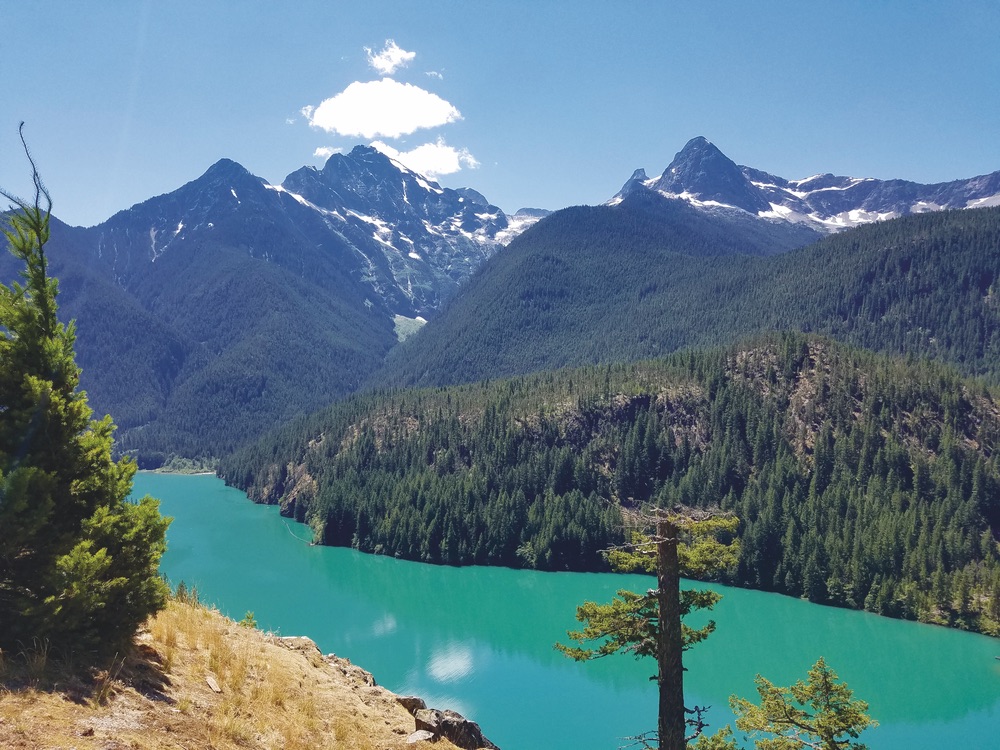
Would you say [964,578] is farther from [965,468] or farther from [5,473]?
[5,473]

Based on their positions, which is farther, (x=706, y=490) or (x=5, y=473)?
(x=706, y=490)

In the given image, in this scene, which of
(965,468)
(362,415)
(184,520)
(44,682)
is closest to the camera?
(44,682)

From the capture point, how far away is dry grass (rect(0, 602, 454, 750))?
34.2 feet

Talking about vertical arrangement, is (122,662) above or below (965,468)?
below

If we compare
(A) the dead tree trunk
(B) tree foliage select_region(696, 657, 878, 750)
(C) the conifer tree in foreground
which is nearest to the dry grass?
(C) the conifer tree in foreground

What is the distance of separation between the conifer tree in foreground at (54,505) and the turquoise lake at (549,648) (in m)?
43.4

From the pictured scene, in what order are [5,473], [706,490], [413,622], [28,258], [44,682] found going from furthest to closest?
[706,490] → [413,622] → [28,258] → [5,473] → [44,682]

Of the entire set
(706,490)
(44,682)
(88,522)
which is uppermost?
(706,490)

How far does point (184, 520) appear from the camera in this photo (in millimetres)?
146750

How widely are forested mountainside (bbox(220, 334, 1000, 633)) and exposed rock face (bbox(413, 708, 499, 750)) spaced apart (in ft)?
298

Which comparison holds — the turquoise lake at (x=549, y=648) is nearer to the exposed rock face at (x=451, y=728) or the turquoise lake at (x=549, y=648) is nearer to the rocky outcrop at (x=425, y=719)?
the rocky outcrop at (x=425, y=719)

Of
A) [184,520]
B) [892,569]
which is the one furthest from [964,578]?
[184,520]

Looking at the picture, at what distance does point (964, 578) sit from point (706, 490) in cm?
4514

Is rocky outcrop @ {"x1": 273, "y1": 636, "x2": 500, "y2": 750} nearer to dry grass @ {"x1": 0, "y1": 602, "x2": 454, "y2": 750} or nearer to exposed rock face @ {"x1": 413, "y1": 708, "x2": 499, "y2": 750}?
exposed rock face @ {"x1": 413, "y1": 708, "x2": 499, "y2": 750}
